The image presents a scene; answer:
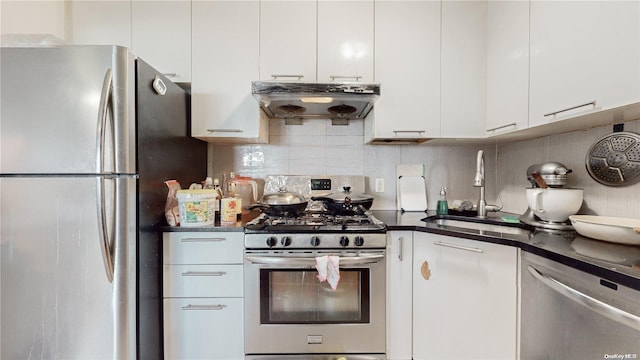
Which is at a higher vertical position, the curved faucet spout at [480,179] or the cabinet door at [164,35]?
the cabinet door at [164,35]

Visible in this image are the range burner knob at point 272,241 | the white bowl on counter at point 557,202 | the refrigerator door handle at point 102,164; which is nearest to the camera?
the refrigerator door handle at point 102,164

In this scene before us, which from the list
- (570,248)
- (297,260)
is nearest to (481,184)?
(570,248)

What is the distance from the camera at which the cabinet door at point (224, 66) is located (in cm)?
170

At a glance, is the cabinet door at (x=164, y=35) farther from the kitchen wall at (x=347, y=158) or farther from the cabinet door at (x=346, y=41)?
the cabinet door at (x=346, y=41)

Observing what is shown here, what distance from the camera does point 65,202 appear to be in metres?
1.18

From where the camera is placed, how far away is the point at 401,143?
2055 mm

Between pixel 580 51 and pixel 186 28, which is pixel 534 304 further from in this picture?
pixel 186 28

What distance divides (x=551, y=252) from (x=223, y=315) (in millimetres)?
1511

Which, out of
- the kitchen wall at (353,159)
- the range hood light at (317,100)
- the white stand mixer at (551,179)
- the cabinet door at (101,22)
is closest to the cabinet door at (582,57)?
the white stand mixer at (551,179)

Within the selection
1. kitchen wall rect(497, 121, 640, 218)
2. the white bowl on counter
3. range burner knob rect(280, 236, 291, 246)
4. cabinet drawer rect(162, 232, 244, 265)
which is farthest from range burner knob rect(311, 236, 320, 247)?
kitchen wall rect(497, 121, 640, 218)

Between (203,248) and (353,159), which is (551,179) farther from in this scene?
(203,248)

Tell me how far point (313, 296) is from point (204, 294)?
1.92 ft

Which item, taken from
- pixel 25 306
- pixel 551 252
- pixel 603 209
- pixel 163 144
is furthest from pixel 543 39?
pixel 25 306

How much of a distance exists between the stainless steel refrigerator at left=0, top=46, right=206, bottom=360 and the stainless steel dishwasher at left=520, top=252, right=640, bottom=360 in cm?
175
